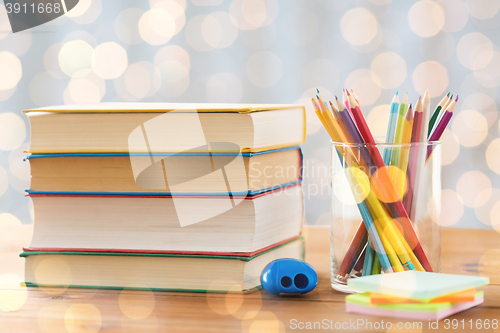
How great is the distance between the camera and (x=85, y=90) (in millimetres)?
1211

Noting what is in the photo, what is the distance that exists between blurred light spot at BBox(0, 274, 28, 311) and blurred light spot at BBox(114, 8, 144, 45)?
777 millimetres

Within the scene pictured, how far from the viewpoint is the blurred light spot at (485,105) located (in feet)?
3.50

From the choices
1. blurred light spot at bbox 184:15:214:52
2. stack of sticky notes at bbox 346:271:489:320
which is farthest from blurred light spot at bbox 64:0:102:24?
stack of sticky notes at bbox 346:271:489:320

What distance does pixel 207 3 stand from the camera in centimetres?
115

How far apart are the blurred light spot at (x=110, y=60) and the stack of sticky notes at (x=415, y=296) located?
0.95m

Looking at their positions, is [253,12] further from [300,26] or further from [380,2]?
[380,2]

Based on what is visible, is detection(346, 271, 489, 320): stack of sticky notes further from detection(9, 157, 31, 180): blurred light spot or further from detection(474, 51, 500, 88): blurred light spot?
detection(9, 157, 31, 180): blurred light spot

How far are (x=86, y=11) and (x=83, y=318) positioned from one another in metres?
0.98

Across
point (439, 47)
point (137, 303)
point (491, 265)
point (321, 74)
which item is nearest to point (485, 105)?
point (439, 47)

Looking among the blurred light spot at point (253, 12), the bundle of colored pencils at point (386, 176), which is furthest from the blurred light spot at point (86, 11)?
the bundle of colored pencils at point (386, 176)

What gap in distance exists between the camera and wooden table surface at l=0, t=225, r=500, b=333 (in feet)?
1.22

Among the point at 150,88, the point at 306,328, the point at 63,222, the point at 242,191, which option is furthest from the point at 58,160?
the point at 150,88

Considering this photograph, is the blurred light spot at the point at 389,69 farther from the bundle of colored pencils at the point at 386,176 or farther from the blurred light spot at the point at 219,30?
the bundle of colored pencils at the point at 386,176

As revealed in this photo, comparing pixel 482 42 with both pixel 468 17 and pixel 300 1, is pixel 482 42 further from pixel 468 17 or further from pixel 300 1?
pixel 300 1
